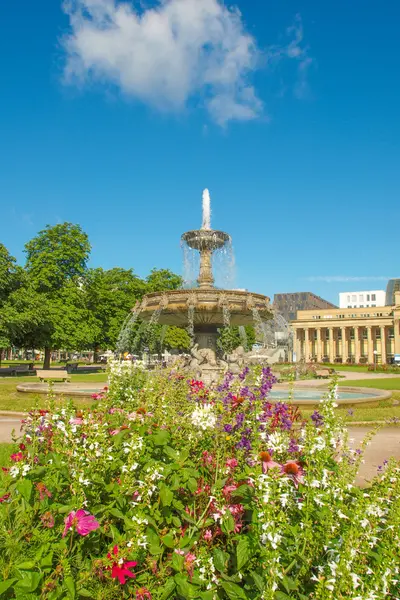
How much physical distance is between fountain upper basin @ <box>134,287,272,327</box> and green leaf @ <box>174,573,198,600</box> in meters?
15.2

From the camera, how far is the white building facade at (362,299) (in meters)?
156

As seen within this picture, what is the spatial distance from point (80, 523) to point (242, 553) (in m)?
0.95

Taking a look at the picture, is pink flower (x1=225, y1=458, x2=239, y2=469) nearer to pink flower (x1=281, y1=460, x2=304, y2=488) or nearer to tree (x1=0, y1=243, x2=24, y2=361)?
pink flower (x1=281, y1=460, x2=304, y2=488)

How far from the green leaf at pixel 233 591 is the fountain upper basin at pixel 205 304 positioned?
15.2 meters

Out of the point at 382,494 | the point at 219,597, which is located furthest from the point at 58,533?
the point at 382,494

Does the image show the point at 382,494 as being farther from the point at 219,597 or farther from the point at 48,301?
the point at 48,301

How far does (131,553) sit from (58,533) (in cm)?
59

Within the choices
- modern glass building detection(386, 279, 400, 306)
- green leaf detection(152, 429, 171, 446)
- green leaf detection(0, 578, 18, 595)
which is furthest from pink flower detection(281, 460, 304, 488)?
modern glass building detection(386, 279, 400, 306)

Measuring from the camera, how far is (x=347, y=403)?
1423cm

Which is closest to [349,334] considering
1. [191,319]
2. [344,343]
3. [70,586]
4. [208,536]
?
[344,343]

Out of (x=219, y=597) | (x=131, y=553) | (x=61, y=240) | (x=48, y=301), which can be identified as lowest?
(x=219, y=597)

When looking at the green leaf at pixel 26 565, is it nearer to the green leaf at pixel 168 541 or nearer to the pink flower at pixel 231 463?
the green leaf at pixel 168 541

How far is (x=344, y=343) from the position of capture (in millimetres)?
116062

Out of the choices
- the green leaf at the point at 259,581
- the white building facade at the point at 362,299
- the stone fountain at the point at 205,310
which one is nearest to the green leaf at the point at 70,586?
the green leaf at the point at 259,581
